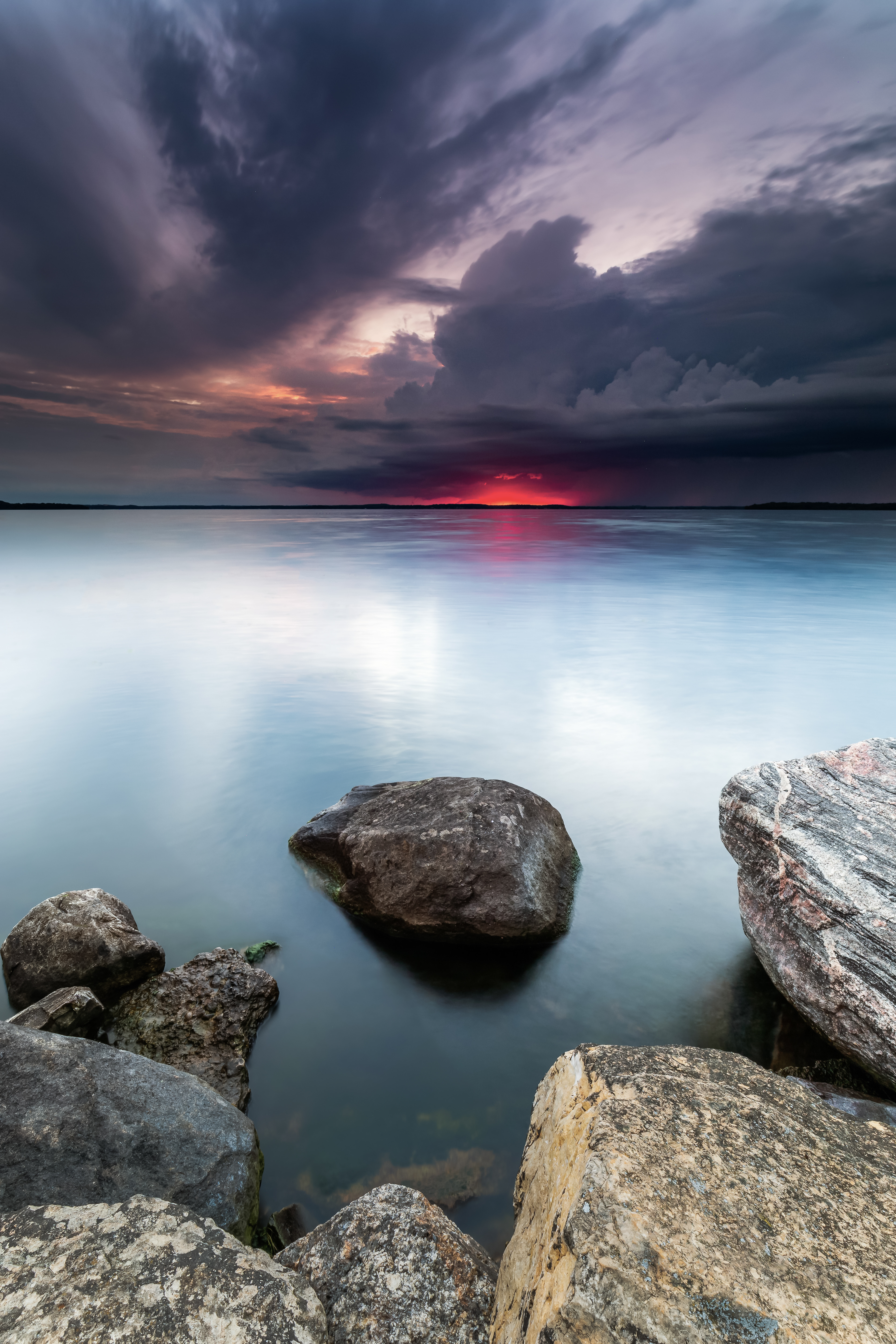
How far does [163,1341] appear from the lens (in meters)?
1.56

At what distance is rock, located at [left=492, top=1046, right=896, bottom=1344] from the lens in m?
1.49

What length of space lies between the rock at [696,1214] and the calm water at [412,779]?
143cm

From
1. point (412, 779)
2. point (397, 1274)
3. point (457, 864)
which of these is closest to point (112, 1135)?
point (397, 1274)

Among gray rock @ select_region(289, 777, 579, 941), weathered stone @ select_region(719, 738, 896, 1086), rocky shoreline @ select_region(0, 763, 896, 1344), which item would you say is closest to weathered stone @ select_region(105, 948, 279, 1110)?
rocky shoreline @ select_region(0, 763, 896, 1344)

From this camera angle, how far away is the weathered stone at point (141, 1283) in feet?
5.20

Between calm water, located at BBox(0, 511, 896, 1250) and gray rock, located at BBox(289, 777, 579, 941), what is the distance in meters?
0.21

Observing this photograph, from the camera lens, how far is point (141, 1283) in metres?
1.70

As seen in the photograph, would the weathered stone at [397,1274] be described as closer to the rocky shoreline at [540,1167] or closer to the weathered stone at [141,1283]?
the rocky shoreline at [540,1167]

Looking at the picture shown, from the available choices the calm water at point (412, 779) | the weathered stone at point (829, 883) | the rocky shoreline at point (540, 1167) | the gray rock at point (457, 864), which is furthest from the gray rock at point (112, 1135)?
the weathered stone at point (829, 883)

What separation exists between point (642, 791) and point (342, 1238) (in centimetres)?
576

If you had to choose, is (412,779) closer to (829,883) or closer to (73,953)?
(73,953)

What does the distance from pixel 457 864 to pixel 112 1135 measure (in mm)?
2664

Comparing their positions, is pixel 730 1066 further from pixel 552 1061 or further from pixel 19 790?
pixel 19 790

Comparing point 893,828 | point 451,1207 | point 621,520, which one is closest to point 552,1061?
point 451,1207
